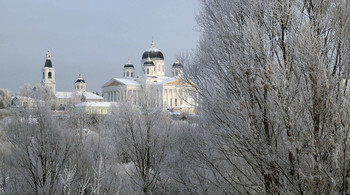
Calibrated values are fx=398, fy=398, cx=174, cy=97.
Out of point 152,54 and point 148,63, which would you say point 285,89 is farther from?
point 152,54

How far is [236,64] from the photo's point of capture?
7.56 meters

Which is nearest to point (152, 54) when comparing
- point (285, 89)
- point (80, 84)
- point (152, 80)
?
point (152, 80)

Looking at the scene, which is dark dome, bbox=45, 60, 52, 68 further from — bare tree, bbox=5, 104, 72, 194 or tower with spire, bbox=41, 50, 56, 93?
bare tree, bbox=5, 104, 72, 194

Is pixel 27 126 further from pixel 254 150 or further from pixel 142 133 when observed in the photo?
pixel 254 150

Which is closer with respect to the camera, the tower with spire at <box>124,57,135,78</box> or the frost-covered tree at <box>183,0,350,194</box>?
the frost-covered tree at <box>183,0,350,194</box>

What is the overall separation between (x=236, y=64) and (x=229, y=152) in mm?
1768

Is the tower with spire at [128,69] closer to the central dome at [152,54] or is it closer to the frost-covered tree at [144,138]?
the central dome at [152,54]

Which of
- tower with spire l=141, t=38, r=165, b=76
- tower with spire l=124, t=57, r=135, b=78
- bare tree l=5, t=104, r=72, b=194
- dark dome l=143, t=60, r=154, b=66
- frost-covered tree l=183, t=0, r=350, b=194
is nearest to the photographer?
frost-covered tree l=183, t=0, r=350, b=194

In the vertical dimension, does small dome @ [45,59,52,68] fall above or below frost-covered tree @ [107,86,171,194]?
above

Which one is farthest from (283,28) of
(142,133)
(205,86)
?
(142,133)

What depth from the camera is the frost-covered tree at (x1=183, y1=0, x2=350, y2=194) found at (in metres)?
5.68

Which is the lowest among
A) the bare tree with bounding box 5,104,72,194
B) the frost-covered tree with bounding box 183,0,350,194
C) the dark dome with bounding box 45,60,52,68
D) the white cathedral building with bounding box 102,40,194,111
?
the bare tree with bounding box 5,104,72,194

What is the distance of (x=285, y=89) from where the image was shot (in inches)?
235

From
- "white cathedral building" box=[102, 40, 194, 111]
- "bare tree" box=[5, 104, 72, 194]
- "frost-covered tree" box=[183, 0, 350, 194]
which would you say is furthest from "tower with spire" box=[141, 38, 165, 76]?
"frost-covered tree" box=[183, 0, 350, 194]
